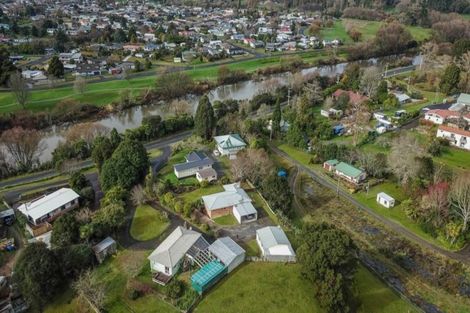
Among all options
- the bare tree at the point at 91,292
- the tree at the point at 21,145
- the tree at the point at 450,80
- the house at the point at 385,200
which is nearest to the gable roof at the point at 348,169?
the house at the point at 385,200

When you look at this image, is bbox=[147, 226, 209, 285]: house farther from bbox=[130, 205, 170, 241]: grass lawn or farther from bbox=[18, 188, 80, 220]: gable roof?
bbox=[18, 188, 80, 220]: gable roof

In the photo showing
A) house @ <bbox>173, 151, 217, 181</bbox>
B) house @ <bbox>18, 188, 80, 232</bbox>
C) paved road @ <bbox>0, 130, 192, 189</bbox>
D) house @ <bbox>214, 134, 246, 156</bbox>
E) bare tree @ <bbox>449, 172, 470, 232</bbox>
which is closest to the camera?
bare tree @ <bbox>449, 172, 470, 232</bbox>

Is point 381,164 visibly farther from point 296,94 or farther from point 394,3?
point 394,3

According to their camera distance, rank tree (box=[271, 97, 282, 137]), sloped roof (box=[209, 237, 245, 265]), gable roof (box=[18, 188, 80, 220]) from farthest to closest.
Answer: tree (box=[271, 97, 282, 137]), gable roof (box=[18, 188, 80, 220]), sloped roof (box=[209, 237, 245, 265])

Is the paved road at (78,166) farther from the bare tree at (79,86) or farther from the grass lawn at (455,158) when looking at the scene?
the grass lawn at (455,158)

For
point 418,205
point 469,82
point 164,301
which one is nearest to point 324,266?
point 164,301

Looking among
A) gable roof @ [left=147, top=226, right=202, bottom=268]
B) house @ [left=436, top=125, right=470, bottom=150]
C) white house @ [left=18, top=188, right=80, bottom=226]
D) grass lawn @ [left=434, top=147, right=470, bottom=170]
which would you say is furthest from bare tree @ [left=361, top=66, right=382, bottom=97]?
white house @ [left=18, top=188, right=80, bottom=226]
